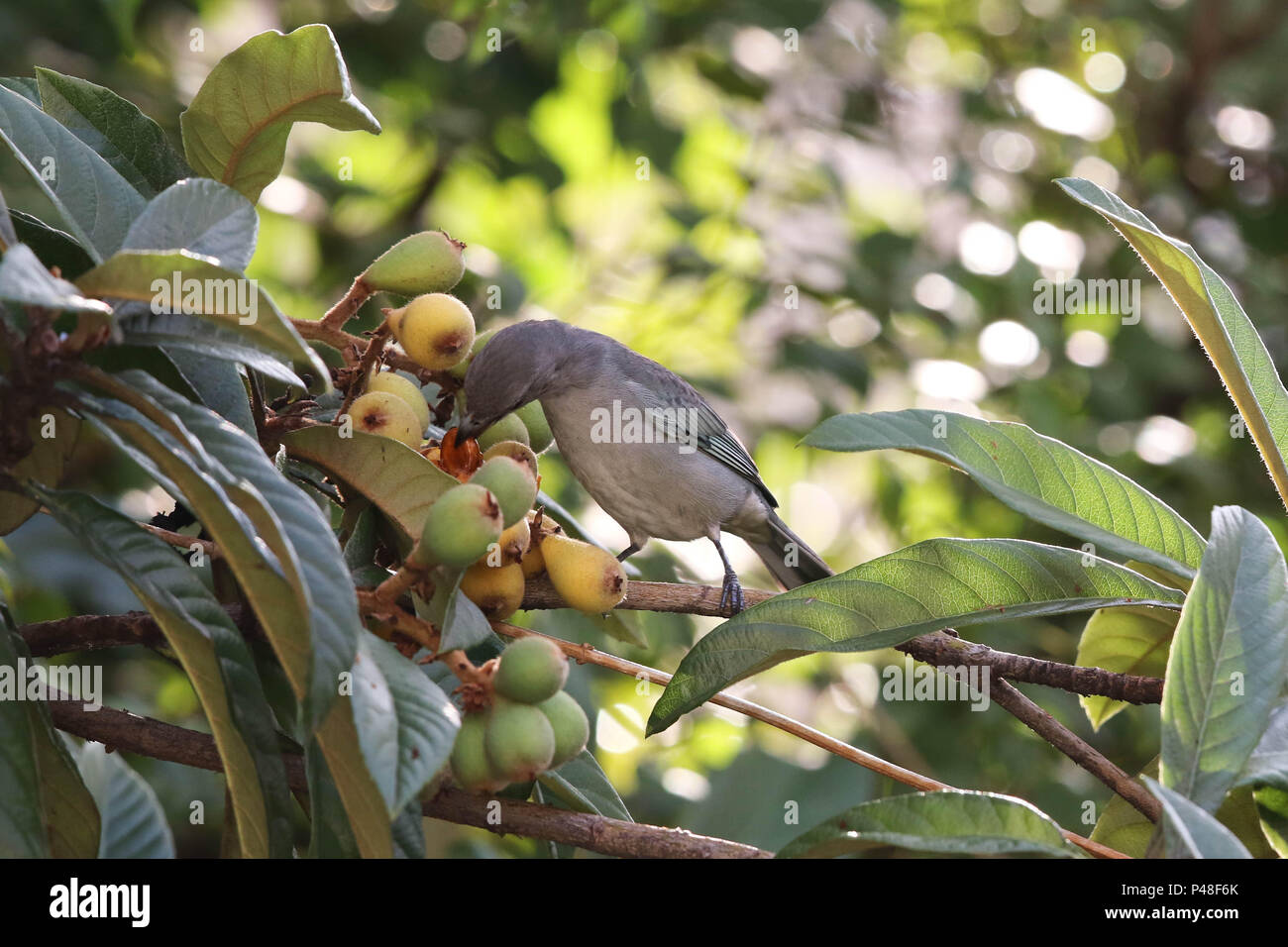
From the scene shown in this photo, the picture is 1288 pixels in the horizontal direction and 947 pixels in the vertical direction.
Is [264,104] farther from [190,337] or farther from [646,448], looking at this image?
[646,448]

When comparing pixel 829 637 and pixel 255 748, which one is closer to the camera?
pixel 255 748

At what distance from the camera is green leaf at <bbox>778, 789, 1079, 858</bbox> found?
1309 mm

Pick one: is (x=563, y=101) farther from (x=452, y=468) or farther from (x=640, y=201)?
→ (x=452, y=468)

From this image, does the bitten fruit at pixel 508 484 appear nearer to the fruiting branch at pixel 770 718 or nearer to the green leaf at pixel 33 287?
the fruiting branch at pixel 770 718

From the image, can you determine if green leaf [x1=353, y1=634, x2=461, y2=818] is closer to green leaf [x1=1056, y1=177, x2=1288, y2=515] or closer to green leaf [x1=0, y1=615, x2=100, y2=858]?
green leaf [x1=0, y1=615, x2=100, y2=858]

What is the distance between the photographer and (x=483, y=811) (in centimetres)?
144

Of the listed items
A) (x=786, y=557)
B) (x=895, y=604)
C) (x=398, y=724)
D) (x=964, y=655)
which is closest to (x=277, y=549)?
(x=398, y=724)

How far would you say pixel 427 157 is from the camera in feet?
15.8

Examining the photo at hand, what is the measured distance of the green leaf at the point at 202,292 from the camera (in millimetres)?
1188

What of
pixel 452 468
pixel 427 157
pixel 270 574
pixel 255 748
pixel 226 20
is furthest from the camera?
pixel 226 20

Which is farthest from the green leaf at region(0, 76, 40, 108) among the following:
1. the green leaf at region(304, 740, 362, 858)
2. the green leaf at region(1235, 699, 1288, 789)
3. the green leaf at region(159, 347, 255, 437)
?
the green leaf at region(1235, 699, 1288, 789)
